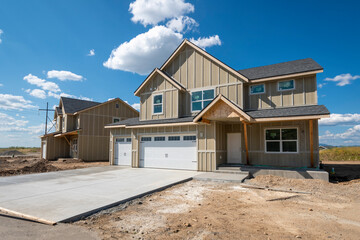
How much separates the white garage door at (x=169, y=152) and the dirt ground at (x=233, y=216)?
17.8ft

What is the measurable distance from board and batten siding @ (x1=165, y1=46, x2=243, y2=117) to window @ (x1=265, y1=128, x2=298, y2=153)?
262cm

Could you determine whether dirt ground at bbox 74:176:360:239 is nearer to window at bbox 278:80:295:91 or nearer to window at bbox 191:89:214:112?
window at bbox 278:80:295:91

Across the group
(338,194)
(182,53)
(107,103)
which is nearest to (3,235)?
(338,194)

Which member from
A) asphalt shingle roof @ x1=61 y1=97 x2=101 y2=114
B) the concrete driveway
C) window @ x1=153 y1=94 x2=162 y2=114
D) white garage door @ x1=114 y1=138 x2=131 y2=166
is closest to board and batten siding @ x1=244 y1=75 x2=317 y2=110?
window @ x1=153 y1=94 x2=162 y2=114

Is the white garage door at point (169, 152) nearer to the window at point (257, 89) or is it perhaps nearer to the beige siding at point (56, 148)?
the window at point (257, 89)

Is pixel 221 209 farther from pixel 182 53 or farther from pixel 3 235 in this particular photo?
pixel 182 53

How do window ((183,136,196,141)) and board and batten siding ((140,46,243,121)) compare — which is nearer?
window ((183,136,196,141))

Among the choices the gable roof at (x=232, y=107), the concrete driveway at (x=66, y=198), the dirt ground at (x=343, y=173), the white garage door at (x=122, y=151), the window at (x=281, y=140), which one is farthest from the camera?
the white garage door at (x=122, y=151)

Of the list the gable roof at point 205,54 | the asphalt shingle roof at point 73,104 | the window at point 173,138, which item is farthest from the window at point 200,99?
the asphalt shingle roof at point 73,104

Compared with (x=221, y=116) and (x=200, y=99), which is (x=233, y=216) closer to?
(x=221, y=116)

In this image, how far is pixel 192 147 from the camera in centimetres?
1462

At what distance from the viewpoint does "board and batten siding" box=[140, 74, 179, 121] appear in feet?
53.4

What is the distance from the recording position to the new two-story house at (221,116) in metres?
12.5

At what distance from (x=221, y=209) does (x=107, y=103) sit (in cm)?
2360
